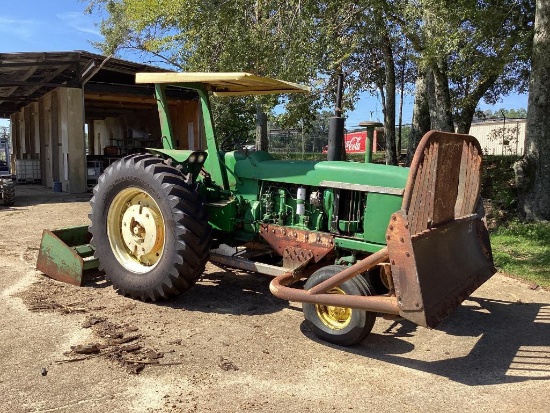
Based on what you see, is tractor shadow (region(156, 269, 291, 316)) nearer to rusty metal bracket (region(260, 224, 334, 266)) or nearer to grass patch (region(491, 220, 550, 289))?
rusty metal bracket (region(260, 224, 334, 266))

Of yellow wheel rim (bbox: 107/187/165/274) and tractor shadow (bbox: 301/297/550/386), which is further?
yellow wheel rim (bbox: 107/187/165/274)

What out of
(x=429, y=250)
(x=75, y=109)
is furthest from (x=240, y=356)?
(x=75, y=109)

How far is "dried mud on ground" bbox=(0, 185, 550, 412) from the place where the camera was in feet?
10.7

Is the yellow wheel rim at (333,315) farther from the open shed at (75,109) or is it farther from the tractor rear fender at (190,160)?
the open shed at (75,109)

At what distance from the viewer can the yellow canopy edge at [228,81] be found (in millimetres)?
4785

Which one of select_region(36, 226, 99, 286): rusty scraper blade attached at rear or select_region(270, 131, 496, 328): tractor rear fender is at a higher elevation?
select_region(270, 131, 496, 328): tractor rear fender

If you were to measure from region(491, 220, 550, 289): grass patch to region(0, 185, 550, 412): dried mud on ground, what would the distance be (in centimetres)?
109

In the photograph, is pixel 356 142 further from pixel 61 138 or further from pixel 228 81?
pixel 228 81

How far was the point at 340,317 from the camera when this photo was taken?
4242 mm

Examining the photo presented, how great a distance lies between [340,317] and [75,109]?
1343 centimetres

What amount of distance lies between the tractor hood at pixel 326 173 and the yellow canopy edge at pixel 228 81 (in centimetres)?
73

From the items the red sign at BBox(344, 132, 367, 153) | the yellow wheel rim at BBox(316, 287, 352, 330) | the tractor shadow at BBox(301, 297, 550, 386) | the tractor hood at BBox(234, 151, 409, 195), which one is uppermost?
the red sign at BBox(344, 132, 367, 153)

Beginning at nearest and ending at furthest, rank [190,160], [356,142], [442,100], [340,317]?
1. [340,317]
2. [190,160]
3. [442,100]
4. [356,142]

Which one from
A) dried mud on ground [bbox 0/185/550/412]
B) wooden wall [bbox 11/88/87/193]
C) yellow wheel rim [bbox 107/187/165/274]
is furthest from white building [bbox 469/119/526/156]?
yellow wheel rim [bbox 107/187/165/274]
